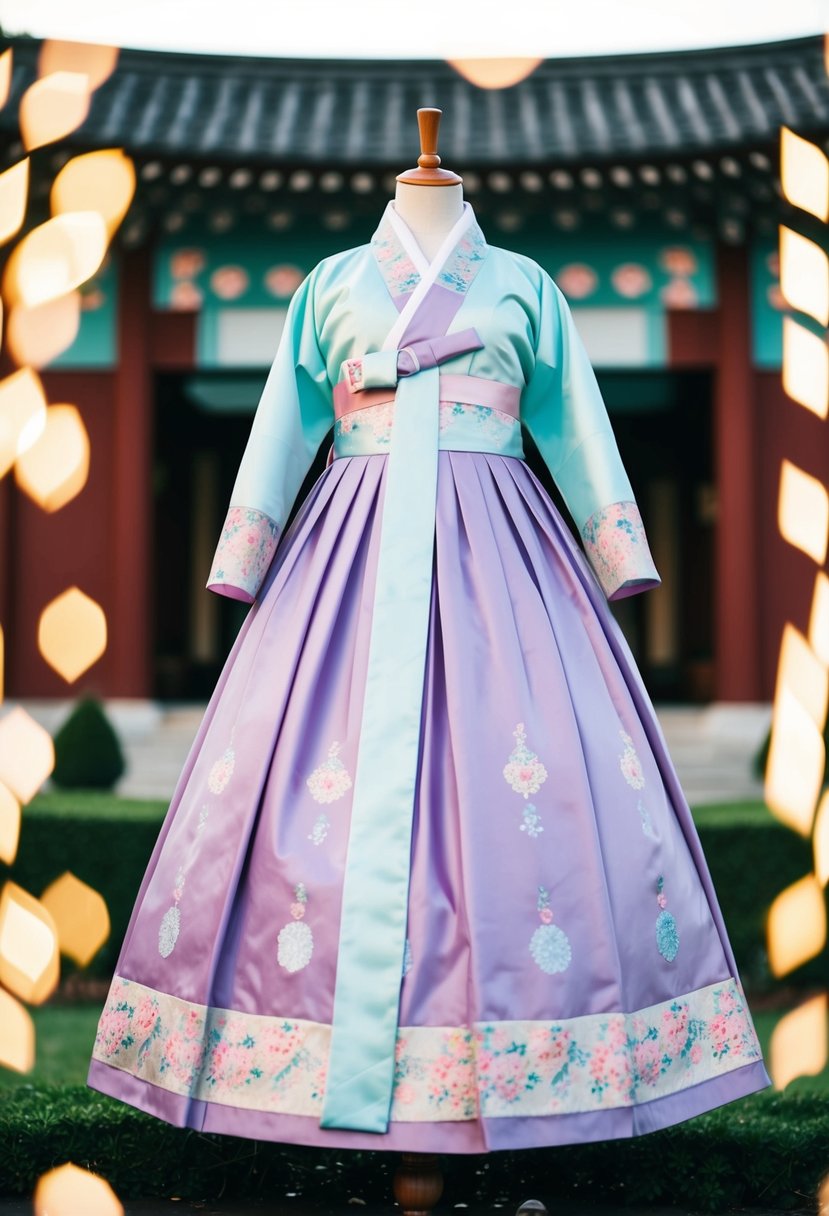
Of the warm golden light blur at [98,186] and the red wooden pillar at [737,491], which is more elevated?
the warm golden light blur at [98,186]

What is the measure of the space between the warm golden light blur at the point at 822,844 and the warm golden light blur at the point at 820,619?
4.81 feet

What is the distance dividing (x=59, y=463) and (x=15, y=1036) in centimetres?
526

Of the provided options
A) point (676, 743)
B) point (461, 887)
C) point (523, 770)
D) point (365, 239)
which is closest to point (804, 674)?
point (676, 743)

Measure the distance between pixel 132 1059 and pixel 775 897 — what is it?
343 centimetres

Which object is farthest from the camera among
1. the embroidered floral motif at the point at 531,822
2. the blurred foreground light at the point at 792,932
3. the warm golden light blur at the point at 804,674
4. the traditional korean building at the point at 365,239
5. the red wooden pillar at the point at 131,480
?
the red wooden pillar at the point at 131,480

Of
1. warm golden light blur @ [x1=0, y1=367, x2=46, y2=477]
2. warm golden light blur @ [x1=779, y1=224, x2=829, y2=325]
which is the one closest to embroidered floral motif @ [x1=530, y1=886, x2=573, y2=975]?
warm golden light blur @ [x1=0, y1=367, x2=46, y2=477]

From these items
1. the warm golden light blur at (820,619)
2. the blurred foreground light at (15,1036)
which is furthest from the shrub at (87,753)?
the warm golden light blur at (820,619)

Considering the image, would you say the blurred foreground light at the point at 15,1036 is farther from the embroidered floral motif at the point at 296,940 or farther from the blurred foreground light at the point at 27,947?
the embroidered floral motif at the point at 296,940

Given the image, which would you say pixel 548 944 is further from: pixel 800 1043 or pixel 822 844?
pixel 822 844

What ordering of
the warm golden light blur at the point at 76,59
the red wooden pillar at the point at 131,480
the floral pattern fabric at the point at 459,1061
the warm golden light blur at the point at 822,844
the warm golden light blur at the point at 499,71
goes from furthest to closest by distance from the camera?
the warm golden light blur at the point at 499,71
the warm golden light blur at the point at 76,59
the red wooden pillar at the point at 131,480
the warm golden light blur at the point at 822,844
the floral pattern fabric at the point at 459,1061

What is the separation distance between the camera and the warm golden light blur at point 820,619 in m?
6.53

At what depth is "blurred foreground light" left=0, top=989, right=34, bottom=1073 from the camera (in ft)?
12.7

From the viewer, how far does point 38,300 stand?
317 inches

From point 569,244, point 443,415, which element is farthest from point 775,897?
point 569,244
